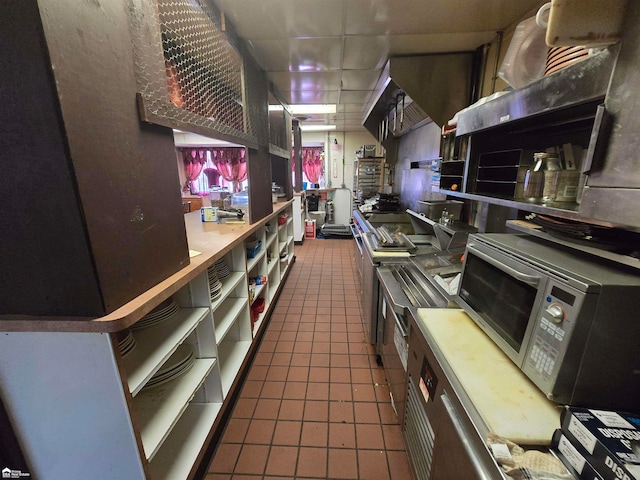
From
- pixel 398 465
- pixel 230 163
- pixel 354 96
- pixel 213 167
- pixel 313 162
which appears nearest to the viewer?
pixel 398 465

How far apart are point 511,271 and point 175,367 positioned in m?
1.44

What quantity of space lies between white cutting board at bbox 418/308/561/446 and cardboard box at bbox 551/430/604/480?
34 millimetres

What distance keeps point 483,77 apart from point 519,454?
7.87ft

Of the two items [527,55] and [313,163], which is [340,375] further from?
[313,163]

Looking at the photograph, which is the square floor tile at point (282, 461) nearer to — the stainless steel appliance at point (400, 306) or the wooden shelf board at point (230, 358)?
the wooden shelf board at point (230, 358)

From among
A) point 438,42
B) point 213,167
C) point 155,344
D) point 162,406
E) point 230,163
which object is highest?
point 438,42

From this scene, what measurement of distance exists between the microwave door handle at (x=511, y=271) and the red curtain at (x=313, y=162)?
626cm

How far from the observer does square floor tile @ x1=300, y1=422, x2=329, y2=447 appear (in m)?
1.49

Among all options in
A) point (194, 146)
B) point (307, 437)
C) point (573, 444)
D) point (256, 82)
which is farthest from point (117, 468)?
point (194, 146)

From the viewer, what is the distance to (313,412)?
1.68 metres

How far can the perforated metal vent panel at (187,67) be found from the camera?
90cm

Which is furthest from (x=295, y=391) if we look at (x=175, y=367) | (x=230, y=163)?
(x=230, y=163)

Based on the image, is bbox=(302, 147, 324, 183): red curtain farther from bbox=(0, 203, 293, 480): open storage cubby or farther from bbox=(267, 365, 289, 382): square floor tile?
bbox=(0, 203, 293, 480): open storage cubby

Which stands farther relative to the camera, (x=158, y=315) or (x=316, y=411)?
(x=316, y=411)
